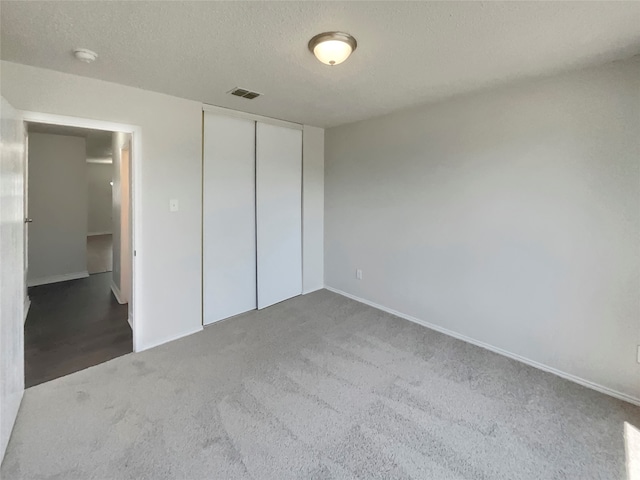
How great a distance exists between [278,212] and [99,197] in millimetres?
9229

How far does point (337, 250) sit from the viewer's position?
4445 millimetres

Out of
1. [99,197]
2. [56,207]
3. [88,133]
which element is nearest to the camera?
[88,133]

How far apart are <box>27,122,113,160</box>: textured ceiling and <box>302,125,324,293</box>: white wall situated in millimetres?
2462

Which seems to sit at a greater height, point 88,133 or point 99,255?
point 88,133

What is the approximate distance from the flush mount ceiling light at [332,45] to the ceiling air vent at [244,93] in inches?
42.2

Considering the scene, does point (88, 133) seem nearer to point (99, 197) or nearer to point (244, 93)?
point (244, 93)

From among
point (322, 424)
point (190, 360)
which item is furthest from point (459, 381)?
point (190, 360)

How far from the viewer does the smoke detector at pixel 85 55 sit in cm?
199

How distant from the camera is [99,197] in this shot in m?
10.2

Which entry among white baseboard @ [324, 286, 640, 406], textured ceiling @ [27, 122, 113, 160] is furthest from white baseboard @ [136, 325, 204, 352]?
textured ceiling @ [27, 122, 113, 160]

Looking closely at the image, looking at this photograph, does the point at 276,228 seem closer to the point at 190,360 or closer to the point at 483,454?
the point at 190,360

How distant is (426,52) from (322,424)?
2.51m

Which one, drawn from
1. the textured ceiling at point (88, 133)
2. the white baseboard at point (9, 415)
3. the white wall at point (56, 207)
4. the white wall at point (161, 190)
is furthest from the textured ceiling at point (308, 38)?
the white wall at point (56, 207)

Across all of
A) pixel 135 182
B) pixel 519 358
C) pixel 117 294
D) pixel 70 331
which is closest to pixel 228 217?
pixel 135 182
